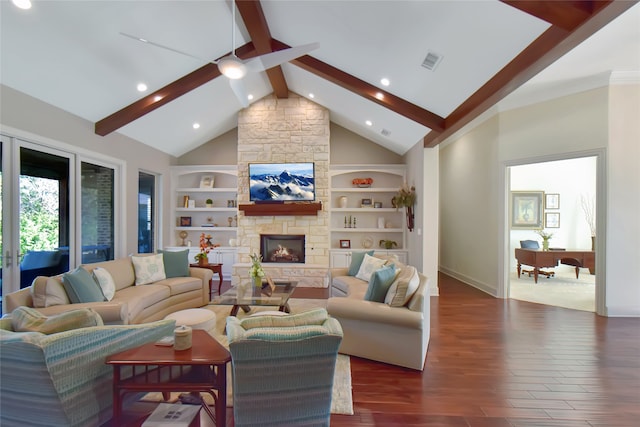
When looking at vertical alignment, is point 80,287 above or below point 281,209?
below

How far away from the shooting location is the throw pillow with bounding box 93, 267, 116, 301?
3557 mm

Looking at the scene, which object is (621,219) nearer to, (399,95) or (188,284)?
(399,95)

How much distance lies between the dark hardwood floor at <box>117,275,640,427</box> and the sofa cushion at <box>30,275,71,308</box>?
7.48 ft

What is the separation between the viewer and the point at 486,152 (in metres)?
5.76

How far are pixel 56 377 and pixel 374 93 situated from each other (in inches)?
180

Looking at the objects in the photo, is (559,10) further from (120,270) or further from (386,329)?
(120,270)

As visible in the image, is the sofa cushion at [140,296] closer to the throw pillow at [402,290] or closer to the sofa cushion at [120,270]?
the sofa cushion at [120,270]

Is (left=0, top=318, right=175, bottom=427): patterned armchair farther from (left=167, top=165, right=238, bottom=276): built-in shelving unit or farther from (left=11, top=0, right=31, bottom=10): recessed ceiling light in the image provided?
(left=167, top=165, right=238, bottom=276): built-in shelving unit

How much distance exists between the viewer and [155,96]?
15.7ft

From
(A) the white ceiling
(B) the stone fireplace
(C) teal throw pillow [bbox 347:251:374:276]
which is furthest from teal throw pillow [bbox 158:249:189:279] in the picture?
(C) teal throw pillow [bbox 347:251:374:276]

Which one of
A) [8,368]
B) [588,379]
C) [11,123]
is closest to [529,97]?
[588,379]

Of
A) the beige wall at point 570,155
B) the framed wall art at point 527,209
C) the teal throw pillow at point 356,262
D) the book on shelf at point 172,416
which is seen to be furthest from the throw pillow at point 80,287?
the framed wall art at point 527,209

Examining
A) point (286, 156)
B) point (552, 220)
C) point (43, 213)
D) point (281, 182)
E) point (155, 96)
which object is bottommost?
point (552, 220)

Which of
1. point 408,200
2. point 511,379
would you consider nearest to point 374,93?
point 408,200
